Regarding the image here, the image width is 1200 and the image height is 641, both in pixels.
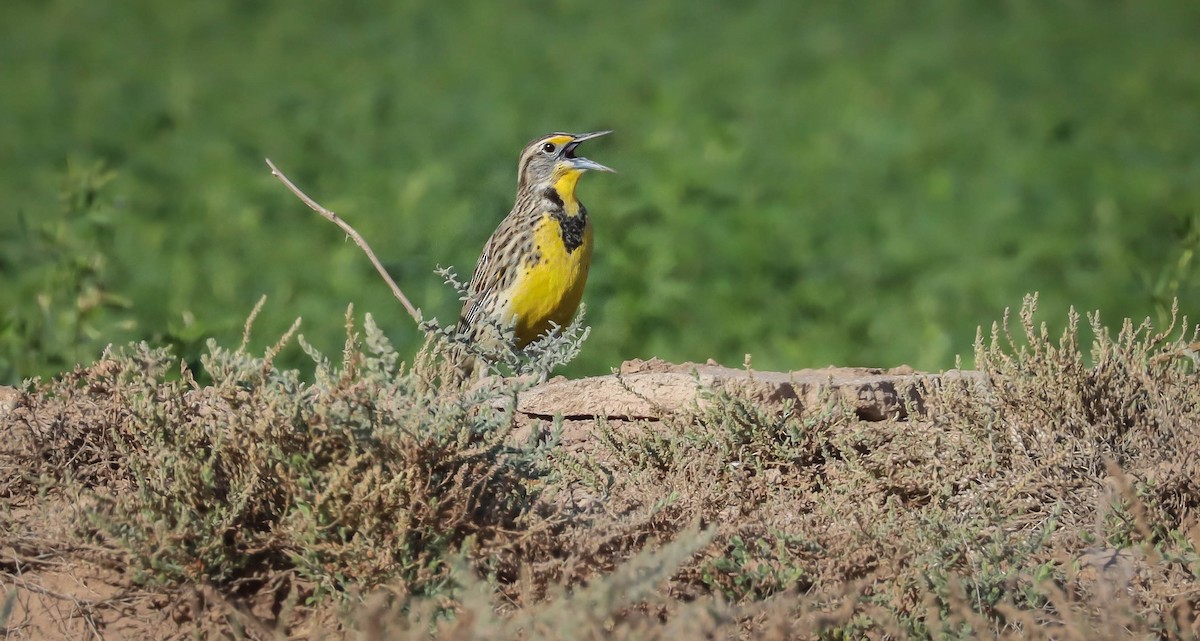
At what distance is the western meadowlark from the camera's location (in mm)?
7262

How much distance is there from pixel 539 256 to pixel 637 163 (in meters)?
6.95

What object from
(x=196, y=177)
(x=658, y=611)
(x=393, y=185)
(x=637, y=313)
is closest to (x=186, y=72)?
(x=196, y=177)

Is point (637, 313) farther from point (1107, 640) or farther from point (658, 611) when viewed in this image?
point (1107, 640)

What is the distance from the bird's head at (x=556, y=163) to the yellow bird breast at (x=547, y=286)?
15.2 inches

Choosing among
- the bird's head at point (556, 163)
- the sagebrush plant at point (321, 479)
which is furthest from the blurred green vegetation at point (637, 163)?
the sagebrush plant at point (321, 479)

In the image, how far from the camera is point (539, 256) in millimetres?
7309

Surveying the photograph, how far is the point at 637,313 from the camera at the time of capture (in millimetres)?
10633

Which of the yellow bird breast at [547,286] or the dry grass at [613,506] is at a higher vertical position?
the yellow bird breast at [547,286]

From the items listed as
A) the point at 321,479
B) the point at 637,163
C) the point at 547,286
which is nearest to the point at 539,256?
the point at 547,286

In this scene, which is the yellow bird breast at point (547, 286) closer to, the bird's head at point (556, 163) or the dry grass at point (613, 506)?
the bird's head at point (556, 163)

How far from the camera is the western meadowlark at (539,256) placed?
7.26m

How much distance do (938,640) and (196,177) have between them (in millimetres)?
10906

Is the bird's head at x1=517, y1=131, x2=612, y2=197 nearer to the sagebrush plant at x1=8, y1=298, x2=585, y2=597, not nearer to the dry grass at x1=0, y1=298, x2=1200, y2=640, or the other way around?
the dry grass at x1=0, y1=298, x2=1200, y2=640

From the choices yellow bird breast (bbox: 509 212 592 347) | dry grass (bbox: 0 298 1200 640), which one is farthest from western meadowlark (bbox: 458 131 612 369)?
dry grass (bbox: 0 298 1200 640)
